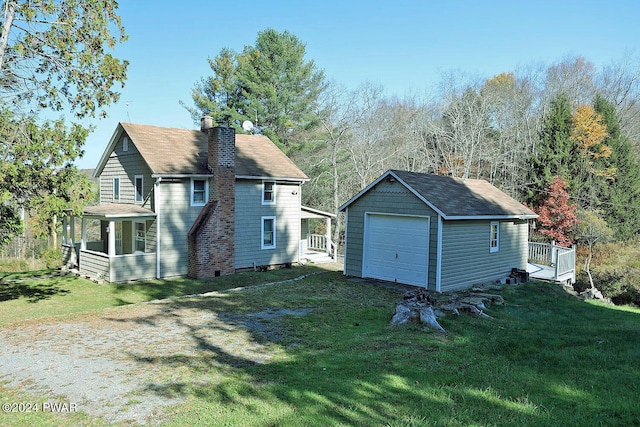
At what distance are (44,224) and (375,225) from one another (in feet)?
33.5

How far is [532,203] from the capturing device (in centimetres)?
A: 3173

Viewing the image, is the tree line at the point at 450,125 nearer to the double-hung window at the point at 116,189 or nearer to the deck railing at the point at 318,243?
the deck railing at the point at 318,243

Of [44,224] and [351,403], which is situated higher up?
[44,224]

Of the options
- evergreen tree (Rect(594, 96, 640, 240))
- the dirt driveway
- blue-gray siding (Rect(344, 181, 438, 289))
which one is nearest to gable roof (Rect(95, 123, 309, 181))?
blue-gray siding (Rect(344, 181, 438, 289))

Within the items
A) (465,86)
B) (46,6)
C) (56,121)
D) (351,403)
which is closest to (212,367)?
(351,403)

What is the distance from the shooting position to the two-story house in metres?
17.9

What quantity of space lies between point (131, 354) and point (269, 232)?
13348 millimetres

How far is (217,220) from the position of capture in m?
18.6

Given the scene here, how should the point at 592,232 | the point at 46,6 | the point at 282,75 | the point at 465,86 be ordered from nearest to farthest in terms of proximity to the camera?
the point at 46,6 → the point at 592,232 → the point at 282,75 → the point at 465,86

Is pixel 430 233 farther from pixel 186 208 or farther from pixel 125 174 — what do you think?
pixel 125 174

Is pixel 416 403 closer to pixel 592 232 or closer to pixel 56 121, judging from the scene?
pixel 56 121

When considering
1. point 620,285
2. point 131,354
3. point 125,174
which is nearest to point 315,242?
point 125,174

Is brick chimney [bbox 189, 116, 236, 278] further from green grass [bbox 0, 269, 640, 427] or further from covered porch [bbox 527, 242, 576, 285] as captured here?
covered porch [bbox 527, 242, 576, 285]

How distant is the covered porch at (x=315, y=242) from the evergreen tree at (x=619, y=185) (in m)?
19.4
